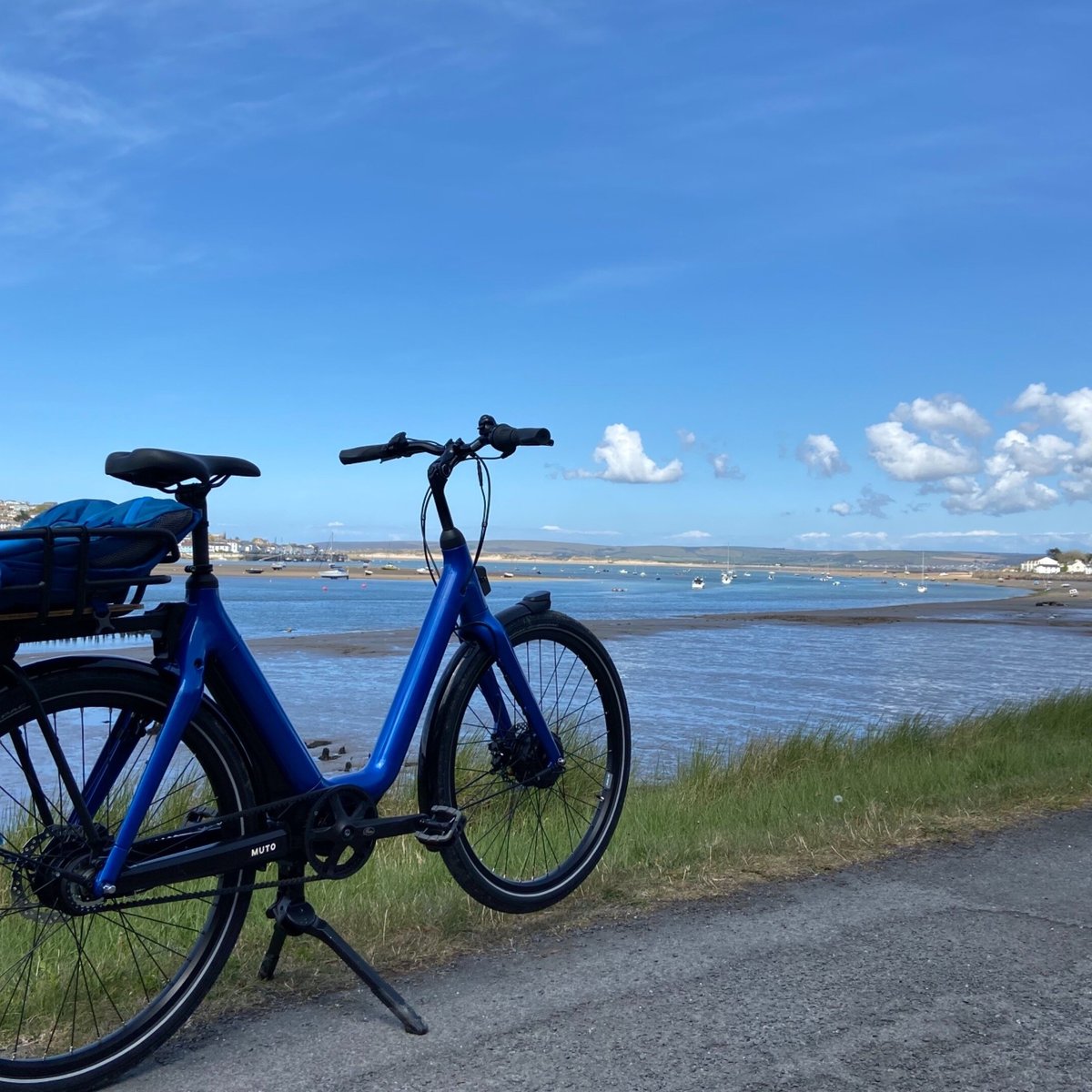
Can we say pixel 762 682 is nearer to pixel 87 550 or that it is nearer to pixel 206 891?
pixel 206 891

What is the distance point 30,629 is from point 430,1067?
146 centimetres

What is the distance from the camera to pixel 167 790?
11.1 ft

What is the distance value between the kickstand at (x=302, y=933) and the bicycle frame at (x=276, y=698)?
1.11ft

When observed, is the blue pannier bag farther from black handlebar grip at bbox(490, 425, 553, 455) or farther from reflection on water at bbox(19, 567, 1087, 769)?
reflection on water at bbox(19, 567, 1087, 769)

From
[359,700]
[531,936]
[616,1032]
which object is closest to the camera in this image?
[616,1032]

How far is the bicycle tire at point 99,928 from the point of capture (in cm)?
277

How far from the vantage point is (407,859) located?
5445 mm

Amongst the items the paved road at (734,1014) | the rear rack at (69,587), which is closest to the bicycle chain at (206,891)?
the paved road at (734,1014)

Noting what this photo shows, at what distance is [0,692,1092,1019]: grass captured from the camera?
3662mm

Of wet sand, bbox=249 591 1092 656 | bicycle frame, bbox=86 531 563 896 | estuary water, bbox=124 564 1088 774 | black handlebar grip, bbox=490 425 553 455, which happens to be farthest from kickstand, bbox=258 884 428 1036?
wet sand, bbox=249 591 1092 656

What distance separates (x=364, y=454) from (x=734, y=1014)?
84.6 inches

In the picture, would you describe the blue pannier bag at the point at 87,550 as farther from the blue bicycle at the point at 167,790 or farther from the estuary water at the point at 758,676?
the estuary water at the point at 758,676

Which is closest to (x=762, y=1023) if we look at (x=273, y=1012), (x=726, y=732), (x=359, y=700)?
(x=273, y=1012)

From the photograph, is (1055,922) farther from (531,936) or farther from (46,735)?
(46,735)
